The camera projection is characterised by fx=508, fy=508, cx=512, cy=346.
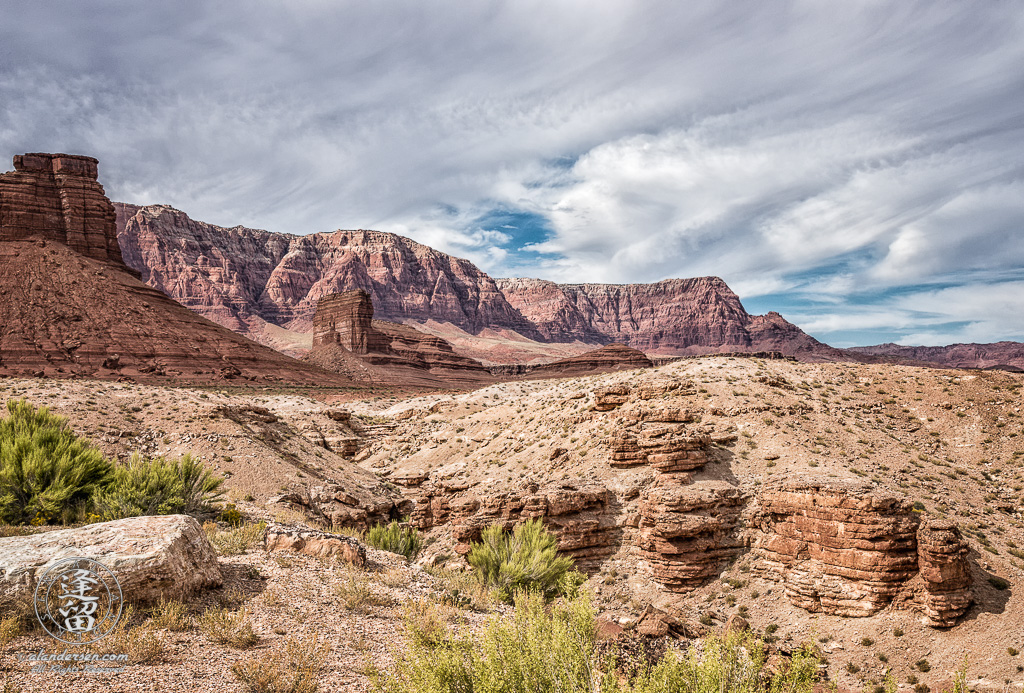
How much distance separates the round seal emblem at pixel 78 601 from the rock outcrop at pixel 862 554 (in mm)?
14012

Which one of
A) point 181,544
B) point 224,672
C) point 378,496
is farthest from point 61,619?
point 378,496

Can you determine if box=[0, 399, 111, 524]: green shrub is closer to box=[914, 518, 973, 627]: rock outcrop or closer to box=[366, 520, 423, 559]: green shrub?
box=[366, 520, 423, 559]: green shrub

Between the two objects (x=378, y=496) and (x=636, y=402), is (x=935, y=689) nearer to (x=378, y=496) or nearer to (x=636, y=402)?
(x=636, y=402)

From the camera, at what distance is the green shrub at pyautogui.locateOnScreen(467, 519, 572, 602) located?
12.1 metres

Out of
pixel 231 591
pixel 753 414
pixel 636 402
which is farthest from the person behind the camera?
pixel 636 402

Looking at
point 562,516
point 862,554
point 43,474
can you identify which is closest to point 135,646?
point 43,474

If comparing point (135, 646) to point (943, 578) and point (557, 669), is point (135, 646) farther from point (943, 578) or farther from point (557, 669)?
point (943, 578)

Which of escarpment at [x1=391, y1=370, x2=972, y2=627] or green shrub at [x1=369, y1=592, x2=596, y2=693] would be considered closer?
green shrub at [x1=369, y1=592, x2=596, y2=693]

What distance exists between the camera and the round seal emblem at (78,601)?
5688 millimetres

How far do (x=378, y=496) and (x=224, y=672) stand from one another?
60.4 ft

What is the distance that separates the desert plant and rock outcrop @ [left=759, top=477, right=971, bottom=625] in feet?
38.9

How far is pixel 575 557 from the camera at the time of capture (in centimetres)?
1530

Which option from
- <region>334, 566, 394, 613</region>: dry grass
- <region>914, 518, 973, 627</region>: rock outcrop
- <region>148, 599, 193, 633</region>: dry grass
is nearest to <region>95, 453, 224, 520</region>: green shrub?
<region>148, 599, 193, 633</region>: dry grass

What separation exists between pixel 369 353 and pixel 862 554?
112 meters
